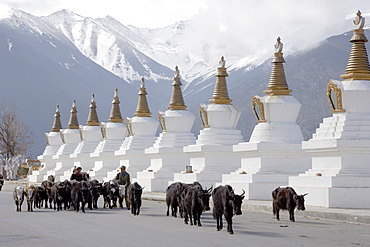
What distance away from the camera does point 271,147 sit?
29.9m

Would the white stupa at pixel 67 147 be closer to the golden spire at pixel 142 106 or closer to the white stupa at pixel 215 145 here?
the golden spire at pixel 142 106

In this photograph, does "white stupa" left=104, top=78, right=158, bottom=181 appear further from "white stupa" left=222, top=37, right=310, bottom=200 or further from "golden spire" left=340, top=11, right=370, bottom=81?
"golden spire" left=340, top=11, right=370, bottom=81

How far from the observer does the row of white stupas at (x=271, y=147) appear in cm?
2434

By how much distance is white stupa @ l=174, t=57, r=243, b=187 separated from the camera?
35.0 meters

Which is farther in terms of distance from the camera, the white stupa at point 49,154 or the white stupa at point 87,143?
the white stupa at point 49,154

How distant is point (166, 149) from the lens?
132ft

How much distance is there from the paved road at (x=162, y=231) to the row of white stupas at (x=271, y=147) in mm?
2780

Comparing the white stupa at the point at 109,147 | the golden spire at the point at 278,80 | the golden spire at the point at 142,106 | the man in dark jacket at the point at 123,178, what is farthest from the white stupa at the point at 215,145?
the white stupa at the point at 109,147

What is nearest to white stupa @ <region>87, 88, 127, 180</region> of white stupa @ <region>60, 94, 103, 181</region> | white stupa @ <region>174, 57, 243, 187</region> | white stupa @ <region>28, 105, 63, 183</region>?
white stupa @ <region>60, 94, 103, 181</region>

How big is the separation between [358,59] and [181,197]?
926 cm

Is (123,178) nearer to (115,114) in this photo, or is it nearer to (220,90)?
(220,90)

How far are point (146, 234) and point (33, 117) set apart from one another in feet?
485

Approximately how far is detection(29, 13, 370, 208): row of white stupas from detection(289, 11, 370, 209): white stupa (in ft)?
0.11

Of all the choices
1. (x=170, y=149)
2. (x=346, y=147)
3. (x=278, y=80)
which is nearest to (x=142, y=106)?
(x=170, y=149)
